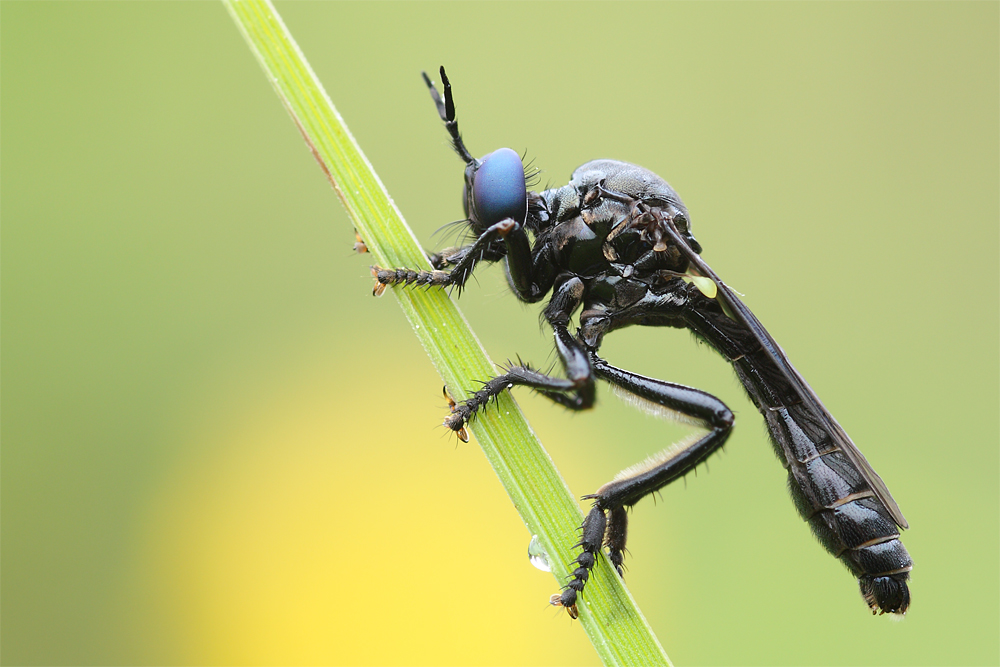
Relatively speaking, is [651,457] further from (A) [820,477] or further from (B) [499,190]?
(B) [499,190]

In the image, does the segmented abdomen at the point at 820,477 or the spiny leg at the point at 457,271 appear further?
the segmented abdomen at the point at 820,477

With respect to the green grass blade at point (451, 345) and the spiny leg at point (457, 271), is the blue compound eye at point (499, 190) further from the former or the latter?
the green grass blade at point (451, 345)

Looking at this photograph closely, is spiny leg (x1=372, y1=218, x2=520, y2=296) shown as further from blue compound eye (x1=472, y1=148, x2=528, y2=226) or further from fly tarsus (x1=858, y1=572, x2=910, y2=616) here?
fly tarsus (x1=858, y1=572, x2=910, y2=616)

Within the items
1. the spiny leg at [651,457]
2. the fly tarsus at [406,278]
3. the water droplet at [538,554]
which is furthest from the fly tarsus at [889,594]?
the fly tarsus at [406,278]

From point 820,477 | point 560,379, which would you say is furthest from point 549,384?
point 820,477

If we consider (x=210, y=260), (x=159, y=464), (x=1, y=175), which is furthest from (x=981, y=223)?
(x=1, y=175)

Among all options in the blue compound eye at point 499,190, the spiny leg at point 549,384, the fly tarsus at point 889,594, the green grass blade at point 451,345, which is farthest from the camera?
the blue compound eye at point 499,190
